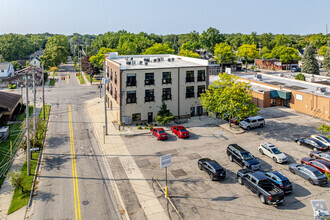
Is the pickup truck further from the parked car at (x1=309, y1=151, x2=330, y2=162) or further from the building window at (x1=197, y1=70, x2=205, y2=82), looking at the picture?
the building window at (x1=197, y1=70, x2=205, y2=82)

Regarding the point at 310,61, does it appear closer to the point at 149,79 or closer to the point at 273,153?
the point at 149,79

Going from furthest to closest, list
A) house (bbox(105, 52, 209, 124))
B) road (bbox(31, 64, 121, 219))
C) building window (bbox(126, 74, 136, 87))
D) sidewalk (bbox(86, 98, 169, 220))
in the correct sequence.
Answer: house (bbox(105, 52, 209, 124)) < building window (bbox(126, 74, 136, 87)) < road (bbox(31, 64, 121, 219)) < sidewalk (bbox(86, 98, 169, 220))

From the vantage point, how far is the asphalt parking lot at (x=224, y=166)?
20938mm

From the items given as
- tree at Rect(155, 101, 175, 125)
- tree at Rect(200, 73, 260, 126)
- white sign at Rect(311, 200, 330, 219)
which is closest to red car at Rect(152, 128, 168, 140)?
tree at Rect(155, 101, 175, 125)

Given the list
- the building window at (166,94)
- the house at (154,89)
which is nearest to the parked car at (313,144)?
the house at (154,89)

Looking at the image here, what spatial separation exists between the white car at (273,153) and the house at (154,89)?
56.7ft

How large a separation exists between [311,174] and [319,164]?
2919 mm

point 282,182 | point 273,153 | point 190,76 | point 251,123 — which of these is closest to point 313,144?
point 273,153

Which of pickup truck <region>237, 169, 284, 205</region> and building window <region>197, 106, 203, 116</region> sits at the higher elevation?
building window <region>197, 106, 203, 116</region>

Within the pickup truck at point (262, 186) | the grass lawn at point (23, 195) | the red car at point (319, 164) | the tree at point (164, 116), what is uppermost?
the tree at point (164, 116)

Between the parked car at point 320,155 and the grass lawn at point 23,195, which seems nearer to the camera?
the grass lawn at point 23,195

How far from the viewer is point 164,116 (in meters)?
41.7

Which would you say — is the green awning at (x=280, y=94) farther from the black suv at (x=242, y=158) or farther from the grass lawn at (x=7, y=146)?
the grass lawn at (x=7, y=146)

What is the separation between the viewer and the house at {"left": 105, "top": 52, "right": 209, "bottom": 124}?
138ft
